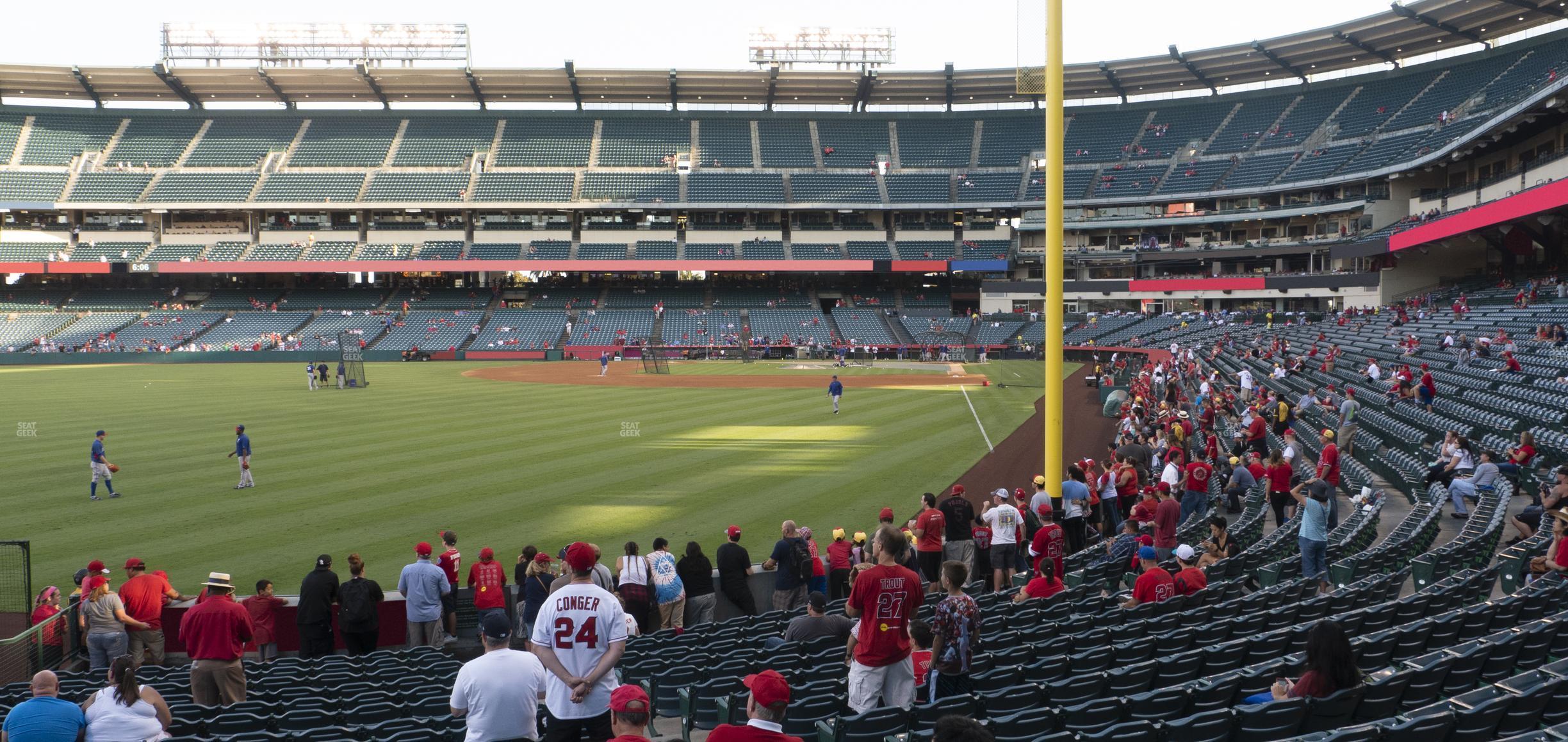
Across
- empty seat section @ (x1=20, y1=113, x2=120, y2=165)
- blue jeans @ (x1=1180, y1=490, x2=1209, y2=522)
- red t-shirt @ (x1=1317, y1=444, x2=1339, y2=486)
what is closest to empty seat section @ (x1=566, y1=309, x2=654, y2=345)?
empty seat section @ (x1=20, y1=113, x2=120, y2=165)

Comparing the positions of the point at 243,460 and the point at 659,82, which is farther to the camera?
the point at 659,82

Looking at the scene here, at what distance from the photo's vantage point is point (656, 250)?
78.9 meters

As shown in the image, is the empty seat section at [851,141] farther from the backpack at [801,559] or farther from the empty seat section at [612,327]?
the backpack at [801,559]

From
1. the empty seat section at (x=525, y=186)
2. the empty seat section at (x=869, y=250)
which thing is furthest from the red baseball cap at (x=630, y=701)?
the empty seat section at (x=525, y=186)

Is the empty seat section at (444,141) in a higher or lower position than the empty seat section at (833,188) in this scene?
higher

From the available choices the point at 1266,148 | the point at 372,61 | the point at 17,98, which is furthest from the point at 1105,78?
the point at 17,98

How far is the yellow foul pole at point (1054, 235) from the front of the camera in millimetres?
12156

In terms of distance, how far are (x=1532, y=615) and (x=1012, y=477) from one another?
13.9 metres

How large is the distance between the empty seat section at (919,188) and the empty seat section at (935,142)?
53.5 inches

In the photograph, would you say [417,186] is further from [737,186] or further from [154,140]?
[737,186]

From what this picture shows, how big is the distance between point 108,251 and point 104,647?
78467mm

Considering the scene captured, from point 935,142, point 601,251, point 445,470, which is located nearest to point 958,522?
point 445,470

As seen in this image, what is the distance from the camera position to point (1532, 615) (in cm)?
772

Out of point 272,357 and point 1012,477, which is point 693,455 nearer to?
point 1012,477
